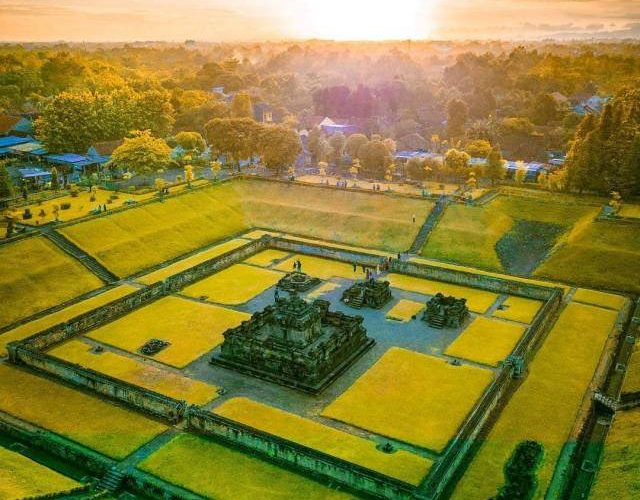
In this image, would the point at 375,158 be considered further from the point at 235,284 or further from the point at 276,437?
the point at 276,437

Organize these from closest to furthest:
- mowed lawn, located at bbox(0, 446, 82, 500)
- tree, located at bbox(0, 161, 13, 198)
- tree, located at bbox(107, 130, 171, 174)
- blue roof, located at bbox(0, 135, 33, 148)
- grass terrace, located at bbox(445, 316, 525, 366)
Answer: mowed lawn, located at bbox(0, 446, 82, 500) < grass terrace, located at bbox(445, 316, 525, 366) < tree, located at bbox(0, 161, 13, 198) < tree, located at bbox(107, 130, 171, 174) < blue roof, located at bbox(0, 135, 33, 148)

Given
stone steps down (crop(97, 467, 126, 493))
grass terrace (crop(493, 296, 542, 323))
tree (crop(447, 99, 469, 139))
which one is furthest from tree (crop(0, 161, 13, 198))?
tree (crop(447, 99, 469, 139))

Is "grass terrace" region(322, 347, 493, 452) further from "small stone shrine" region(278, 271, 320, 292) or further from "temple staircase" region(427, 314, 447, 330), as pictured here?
"small stone shrine" region(278, 271, 320, 292)

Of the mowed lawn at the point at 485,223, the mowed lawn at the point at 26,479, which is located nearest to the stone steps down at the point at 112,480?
the mowed lawn at the point at 26,479

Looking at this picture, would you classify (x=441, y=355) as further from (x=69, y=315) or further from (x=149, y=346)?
(x=69, y=315)

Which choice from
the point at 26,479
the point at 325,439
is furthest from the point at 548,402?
the point at 26,479

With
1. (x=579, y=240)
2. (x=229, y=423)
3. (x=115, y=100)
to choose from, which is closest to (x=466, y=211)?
(x=579, y=240)

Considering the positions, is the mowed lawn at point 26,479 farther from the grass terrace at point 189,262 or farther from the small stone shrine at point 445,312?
the small stone shrine at point 445,312
